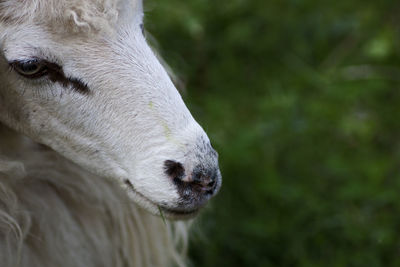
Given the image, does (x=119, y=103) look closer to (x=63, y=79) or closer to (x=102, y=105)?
(x=102, y=105)

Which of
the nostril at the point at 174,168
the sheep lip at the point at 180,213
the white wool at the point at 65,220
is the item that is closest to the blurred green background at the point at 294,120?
the white wool at the point at 65,220

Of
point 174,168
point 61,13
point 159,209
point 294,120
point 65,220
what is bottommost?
point 65,220

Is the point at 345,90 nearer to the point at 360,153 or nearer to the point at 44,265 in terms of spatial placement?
the point at 360,153

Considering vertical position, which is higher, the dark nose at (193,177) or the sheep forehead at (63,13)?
the sheep forehead at (63,13)

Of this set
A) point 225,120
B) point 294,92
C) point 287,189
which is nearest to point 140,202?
point 287,189

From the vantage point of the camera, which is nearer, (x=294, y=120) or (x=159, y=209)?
Result: (x=159, y=209)

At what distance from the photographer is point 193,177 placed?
71.1 inches

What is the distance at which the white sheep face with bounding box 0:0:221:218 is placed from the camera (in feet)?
5.90

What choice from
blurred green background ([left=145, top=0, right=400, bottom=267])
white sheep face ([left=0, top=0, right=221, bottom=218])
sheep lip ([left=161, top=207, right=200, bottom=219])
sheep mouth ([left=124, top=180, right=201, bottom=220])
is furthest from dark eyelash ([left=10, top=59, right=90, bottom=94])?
blurred green background ([left=145, top=0, right=400, bottom=267])

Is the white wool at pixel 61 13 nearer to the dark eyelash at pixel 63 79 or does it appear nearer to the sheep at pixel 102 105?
the sheep at pixel 102 105

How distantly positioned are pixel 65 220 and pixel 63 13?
801 mm

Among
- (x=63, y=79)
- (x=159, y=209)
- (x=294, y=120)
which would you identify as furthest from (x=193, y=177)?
(x=294, y=120)

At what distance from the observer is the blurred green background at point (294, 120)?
2.95 meters

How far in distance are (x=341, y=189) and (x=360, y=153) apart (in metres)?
0.38
